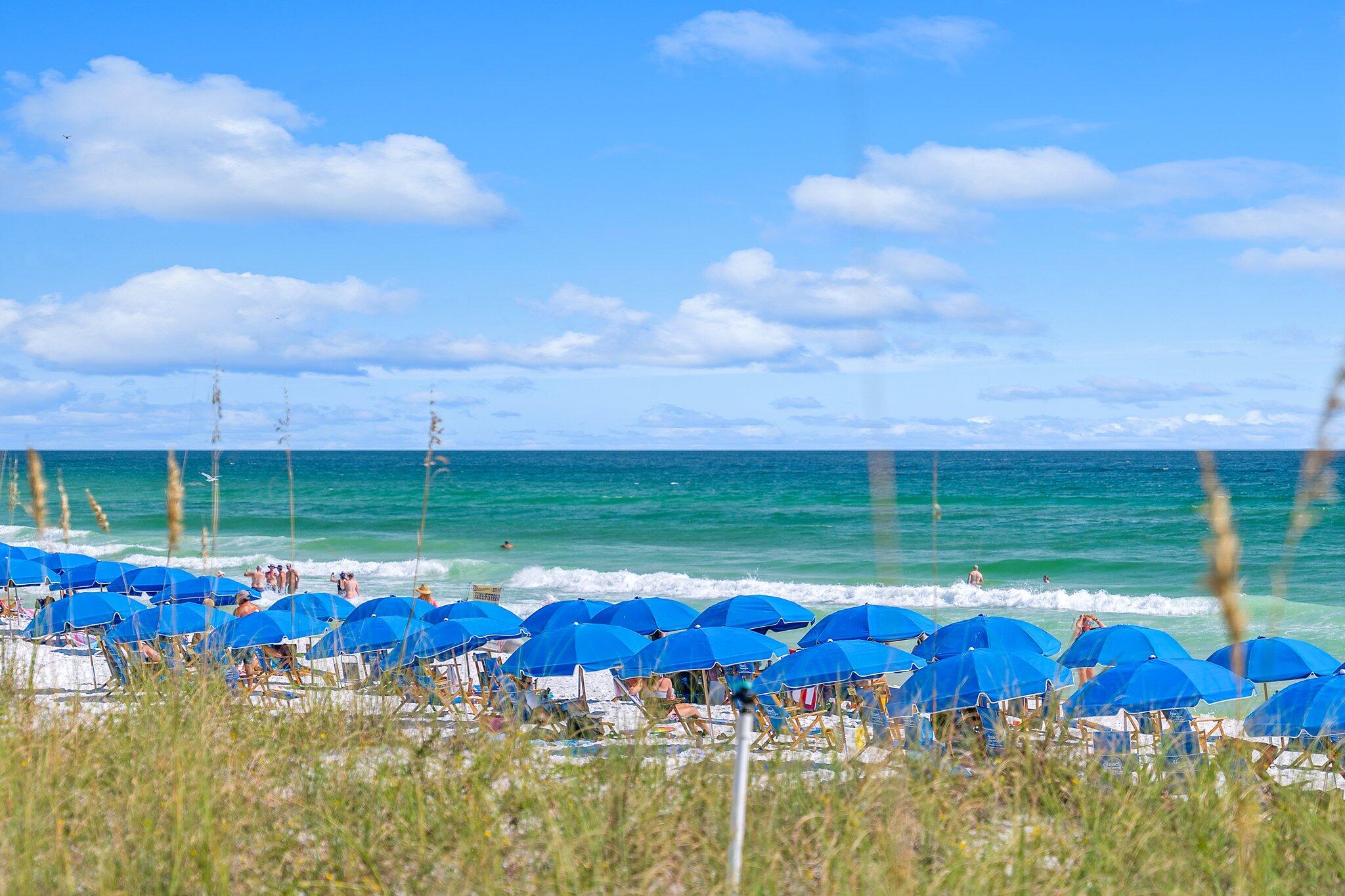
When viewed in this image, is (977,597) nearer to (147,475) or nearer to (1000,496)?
(1000,496)

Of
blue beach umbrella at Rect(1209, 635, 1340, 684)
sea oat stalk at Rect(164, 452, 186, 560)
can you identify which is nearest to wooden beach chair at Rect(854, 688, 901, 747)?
sea oat stalk at Rect(164, 452, 186, 560)

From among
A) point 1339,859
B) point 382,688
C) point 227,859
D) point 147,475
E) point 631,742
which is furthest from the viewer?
point 147,475

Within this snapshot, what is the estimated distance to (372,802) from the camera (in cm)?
360

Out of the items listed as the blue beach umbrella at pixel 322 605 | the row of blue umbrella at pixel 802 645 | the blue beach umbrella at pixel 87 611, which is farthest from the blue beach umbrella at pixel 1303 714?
the blue beach umbrella at pixel 87 611

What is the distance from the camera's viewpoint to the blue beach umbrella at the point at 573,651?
9852 mm

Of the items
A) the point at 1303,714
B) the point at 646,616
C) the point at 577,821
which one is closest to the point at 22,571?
the point at 646,616

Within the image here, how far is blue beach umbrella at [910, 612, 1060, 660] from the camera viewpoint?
11656mm

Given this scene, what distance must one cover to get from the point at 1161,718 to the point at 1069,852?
23.4 feet


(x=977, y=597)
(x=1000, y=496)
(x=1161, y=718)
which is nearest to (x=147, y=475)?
(x=1000, y=496)

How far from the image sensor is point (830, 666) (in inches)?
382

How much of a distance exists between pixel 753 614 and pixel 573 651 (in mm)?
3759

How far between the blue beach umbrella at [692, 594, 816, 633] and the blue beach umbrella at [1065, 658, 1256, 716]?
5.10m

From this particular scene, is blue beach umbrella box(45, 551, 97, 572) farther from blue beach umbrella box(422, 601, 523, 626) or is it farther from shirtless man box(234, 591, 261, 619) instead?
blue beach umbrella box(422, 601, 523, 626)

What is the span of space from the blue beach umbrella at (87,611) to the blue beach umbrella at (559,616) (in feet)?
15.2
